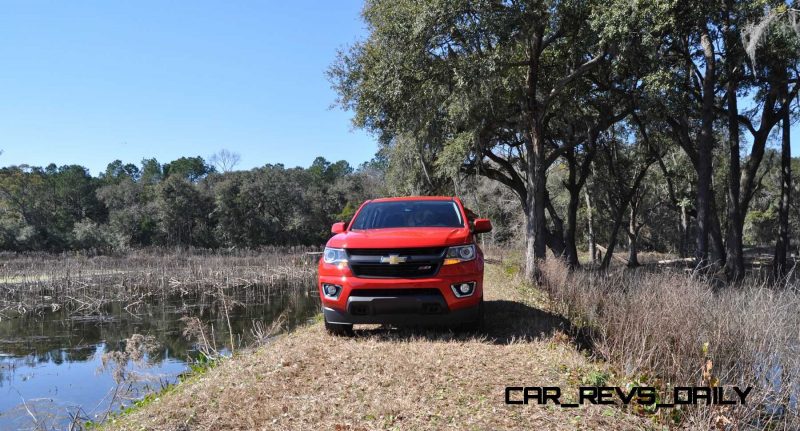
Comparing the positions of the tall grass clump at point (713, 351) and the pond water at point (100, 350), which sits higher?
the tall grass clump at point (713, 351)

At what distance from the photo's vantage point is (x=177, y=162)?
88.4 meters

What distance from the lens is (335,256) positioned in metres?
6.61

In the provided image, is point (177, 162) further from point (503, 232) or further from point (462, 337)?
point (462, 337)

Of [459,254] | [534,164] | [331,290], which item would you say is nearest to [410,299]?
[459,254]

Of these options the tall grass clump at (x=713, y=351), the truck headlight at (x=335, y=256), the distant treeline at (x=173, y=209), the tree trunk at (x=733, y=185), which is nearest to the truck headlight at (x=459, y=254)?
the truck headlight at (x=335, y=256)

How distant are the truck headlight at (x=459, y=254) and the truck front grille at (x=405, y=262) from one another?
7cm

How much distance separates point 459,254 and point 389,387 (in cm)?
206

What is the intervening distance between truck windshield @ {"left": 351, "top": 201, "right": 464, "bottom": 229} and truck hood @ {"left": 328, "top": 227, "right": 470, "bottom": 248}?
44cm

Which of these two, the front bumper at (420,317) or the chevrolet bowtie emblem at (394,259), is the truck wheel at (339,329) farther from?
the chevrolet bowtie emblem at (394,259)

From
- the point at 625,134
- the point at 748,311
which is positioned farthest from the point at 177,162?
the point at 748,311

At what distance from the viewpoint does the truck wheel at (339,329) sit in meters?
6.98

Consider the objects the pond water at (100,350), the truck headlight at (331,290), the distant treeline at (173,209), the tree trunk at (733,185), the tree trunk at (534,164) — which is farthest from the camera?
the distant treeline at (173,209)

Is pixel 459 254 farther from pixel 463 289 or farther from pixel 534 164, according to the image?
pixel 534 164

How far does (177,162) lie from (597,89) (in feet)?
269
